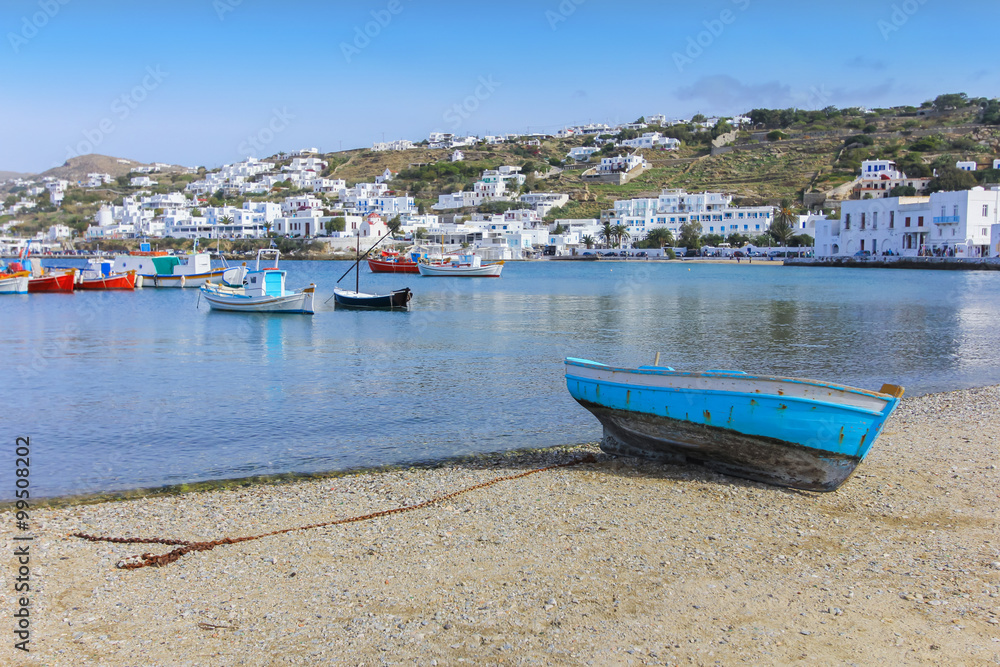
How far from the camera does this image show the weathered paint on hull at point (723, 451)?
26.8ft

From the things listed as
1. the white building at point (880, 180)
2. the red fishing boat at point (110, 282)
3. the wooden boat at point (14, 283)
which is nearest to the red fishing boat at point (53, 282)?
the wooden boat at point (14, 283)

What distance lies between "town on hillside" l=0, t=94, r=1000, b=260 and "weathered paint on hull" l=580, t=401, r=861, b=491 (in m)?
75.2

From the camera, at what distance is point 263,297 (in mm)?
33469

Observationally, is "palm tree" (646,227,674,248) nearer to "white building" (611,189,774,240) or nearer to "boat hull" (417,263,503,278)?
"white building" (611,189,774,240)

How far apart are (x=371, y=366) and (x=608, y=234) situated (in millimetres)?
95368

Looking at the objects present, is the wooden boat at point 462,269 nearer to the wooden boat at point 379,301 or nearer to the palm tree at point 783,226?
the wooden boat at point 379,301

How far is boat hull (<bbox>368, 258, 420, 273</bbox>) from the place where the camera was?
72250 millimetres

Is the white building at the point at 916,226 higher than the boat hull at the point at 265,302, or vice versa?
the white building at the point at 916,226

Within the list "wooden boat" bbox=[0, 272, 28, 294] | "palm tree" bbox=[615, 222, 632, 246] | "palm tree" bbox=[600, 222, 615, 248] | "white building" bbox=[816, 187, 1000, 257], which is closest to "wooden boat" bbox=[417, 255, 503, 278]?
"wooden boat" bbox=[0, 272, 28, 294]

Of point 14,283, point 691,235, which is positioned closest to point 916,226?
point 691,235

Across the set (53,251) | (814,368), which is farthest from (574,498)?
(53,251)

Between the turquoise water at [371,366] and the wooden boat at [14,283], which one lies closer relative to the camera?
the turquoise water at [371,366]

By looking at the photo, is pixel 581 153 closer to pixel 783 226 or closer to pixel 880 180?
pixel 880 180

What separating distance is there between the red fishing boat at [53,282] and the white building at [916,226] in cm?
7176
